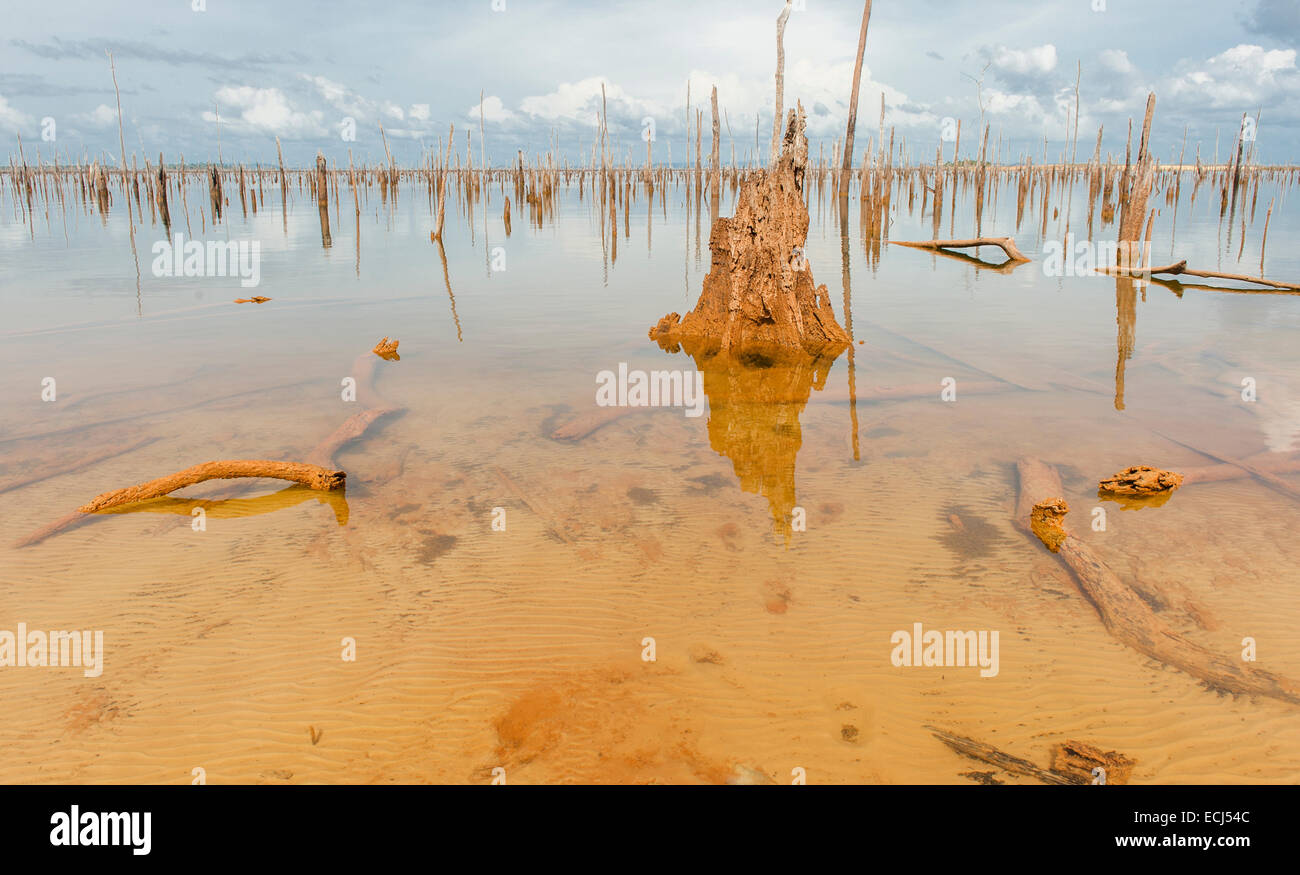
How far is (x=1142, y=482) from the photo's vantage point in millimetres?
5090

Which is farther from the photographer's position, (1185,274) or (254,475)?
(1185,274)

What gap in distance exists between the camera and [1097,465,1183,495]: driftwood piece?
16.7 feet

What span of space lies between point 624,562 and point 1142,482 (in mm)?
3653

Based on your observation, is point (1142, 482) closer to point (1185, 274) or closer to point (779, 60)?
point (1185, 274)

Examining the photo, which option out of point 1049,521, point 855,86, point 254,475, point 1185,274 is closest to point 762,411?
point 1049,521

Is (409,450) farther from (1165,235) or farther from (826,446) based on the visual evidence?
(1165,235)

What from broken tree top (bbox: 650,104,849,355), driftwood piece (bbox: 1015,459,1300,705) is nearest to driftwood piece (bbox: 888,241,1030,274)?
broken tree top (bbox: 650,104,849,355)

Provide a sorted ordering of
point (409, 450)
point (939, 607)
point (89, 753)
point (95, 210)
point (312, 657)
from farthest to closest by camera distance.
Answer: point (95, 210) → point (409, 450) → point (939, 607) → point (312, 657) → point (89, 753)

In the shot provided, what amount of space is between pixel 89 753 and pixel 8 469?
13.8ft

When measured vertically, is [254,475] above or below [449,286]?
below

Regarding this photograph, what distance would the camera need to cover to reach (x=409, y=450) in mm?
6395

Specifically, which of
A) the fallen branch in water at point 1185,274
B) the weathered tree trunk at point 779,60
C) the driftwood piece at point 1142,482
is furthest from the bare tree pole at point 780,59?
the driftwood piece at point 1142,482

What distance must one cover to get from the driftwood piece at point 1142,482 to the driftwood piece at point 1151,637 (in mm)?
991
